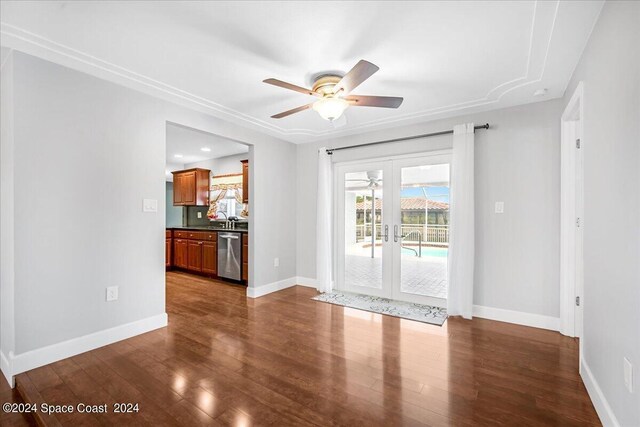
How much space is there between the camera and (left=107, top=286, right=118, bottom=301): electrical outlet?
2786 millimetres

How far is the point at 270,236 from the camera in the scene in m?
4.74

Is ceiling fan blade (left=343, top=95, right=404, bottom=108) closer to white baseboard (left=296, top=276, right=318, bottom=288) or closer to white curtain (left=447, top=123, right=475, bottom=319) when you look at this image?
white curtain (left=447, top=123, right=475, bottom=319)

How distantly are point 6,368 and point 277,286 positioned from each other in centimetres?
311

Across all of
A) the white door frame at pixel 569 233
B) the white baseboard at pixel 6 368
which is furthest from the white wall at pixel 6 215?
the white door frame at pixel 569 233

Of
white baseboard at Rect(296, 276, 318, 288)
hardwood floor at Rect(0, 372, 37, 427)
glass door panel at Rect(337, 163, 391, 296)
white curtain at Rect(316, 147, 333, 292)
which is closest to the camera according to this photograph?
hardwood floor at Rect(0, 372, 37, 427)

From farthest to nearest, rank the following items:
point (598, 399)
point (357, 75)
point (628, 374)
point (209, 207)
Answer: point (209, 207) < point (357, 75) < point (598, 399) < point (628, 374)

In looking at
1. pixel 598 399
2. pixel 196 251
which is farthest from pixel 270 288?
pixel 598 399

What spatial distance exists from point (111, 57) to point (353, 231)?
3.66 m

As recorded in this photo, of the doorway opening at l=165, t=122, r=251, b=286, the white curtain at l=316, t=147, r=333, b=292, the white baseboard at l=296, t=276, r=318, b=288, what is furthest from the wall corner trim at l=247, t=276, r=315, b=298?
the doorway opening at l=165, t=122, r=251, b=286

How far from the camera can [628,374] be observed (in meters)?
1.43

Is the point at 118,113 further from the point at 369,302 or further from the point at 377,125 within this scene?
the point at 369,302

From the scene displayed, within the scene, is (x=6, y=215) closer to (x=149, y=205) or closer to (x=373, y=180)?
(x=149, y=205)

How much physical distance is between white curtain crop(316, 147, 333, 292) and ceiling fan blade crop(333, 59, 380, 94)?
2298 millimetres

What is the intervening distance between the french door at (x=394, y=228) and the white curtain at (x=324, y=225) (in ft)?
0.64
